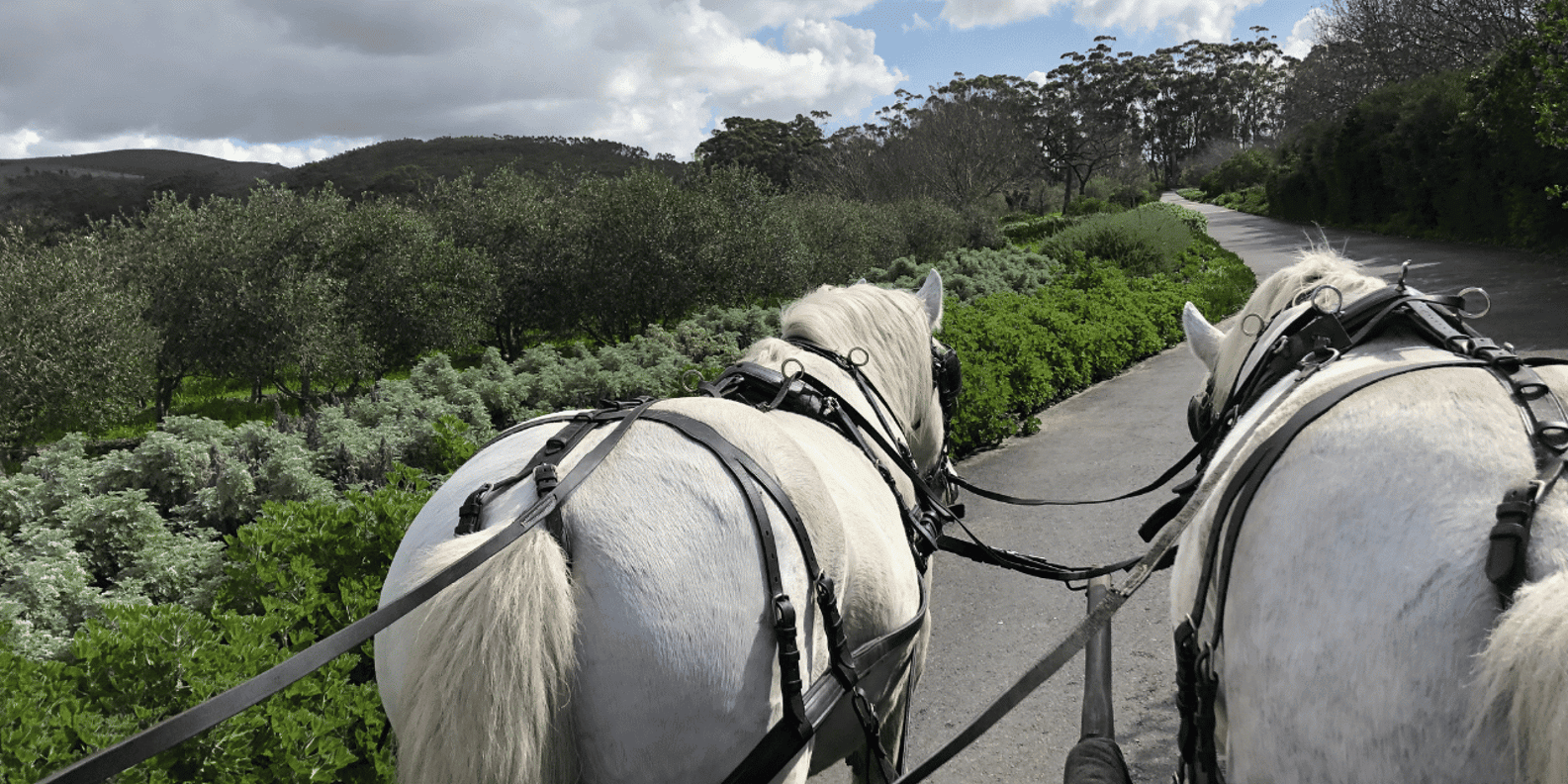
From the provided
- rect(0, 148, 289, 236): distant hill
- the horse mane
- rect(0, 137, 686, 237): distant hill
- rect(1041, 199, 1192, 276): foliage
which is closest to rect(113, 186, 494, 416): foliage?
rect(0, 137, 686, 237): distant hill

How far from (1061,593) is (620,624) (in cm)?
397

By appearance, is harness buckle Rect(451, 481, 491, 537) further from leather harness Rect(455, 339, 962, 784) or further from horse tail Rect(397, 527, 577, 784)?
horse tail Rect(397, 527, 577, 784)

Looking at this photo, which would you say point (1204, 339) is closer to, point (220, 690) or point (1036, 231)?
point (220, 690)

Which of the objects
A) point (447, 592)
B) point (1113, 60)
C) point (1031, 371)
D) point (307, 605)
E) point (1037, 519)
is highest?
point (1113, 60)

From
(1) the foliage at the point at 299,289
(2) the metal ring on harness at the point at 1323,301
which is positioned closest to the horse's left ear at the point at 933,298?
(2) the metal ring on harness at the point at 1323,301

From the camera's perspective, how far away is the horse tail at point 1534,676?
1.03 m

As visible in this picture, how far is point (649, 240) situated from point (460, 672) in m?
13.9

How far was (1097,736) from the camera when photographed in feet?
6.08

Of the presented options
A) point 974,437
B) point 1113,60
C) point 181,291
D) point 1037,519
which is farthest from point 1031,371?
point 1113,60

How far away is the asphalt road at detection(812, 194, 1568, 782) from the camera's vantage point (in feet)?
11.7

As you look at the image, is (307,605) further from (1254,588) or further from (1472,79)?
(1472,79)

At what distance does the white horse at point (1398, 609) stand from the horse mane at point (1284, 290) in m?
0.68

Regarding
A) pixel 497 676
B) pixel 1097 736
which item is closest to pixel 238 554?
pixel 497 676

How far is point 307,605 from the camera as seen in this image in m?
2.65
